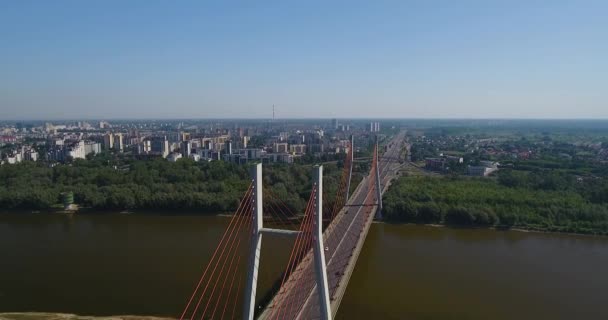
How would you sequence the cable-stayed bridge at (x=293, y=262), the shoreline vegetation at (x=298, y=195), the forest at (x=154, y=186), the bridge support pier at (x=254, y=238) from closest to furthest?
the bridge support pier at (x=254, y=238), the cable-stayed bridge at (x=293, y=262), the shoreline vegetation at (x=298, y=195), the forest at (x=154, y=186)

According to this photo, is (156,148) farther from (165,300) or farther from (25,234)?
(165,300)

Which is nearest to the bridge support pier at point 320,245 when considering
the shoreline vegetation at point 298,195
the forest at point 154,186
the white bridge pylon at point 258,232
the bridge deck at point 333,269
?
the white bridge pylon at point 258,232

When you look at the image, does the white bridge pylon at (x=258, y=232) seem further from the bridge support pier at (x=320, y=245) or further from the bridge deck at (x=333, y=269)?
the bridge deck at (x=333, y=269)

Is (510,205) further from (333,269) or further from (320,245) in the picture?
(320,245)

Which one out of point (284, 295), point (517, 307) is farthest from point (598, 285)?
point (284, 295)

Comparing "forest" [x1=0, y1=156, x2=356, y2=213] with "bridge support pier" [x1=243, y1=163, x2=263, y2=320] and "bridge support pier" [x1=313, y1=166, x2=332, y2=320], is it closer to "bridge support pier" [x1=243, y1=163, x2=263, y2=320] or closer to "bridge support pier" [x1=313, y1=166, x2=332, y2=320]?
"bridge support pier" [x1=313, y1=166, x2=332, y2=320]

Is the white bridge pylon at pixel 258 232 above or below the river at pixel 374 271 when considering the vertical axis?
above

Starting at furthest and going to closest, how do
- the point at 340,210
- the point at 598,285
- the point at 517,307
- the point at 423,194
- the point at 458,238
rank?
the point at 423,194, the point at 340,210, the point at 458,238, the point at 598,285, the point at 517,307
